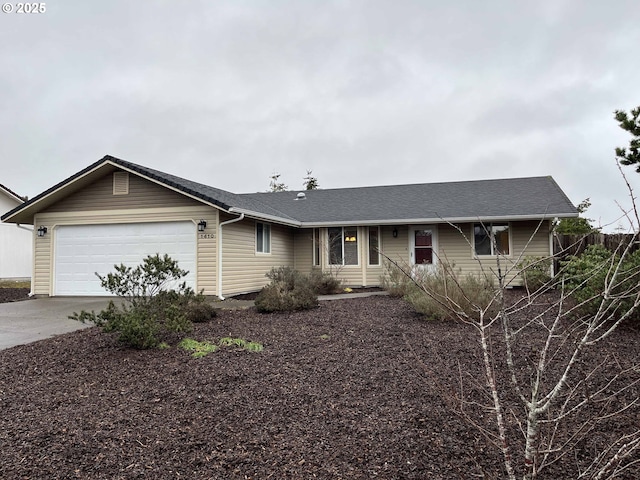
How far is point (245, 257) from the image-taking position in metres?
12.2

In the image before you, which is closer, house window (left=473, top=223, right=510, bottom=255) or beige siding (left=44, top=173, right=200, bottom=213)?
beige siding (left=44, top=173, right=200, bottom=213)

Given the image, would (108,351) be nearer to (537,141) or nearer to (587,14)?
(587,14)

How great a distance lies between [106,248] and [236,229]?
3749 mm

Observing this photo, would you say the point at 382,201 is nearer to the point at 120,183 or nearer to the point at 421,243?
the point at 421,243

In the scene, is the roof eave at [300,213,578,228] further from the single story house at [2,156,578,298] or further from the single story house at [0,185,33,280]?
the single story house at [0,185,33,280]

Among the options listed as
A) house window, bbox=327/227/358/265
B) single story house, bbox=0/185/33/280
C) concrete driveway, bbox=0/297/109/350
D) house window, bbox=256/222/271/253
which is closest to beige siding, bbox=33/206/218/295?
concrete driveway, bbox=0/297/109/350

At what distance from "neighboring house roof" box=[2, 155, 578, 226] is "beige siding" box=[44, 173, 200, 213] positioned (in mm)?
334

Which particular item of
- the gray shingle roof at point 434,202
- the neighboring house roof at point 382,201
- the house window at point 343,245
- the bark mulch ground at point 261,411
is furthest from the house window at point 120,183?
the house window at point 343,245

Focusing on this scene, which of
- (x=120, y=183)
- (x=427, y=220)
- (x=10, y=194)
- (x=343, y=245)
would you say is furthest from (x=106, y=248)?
(x=10, y=194)

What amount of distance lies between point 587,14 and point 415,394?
10199 millimetres

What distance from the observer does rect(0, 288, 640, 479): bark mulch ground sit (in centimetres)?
273

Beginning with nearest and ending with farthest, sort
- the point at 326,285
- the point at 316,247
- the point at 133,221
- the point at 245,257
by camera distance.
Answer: the point at 133,221, the point at 245,257, the point at 326,285, the point at 316,247

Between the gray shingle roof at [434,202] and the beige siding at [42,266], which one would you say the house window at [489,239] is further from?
the beige siding at [42,266]

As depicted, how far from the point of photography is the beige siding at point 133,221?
11.0m
